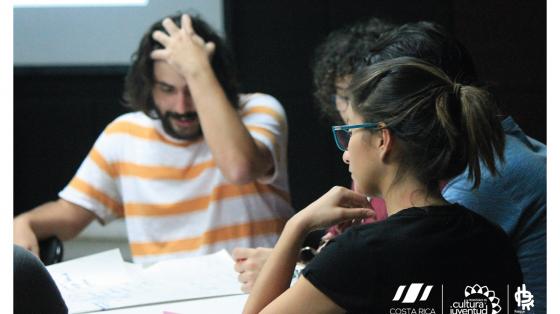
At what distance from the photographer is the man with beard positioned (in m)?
2.33

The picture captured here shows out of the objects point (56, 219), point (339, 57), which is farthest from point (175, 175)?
point (339, 57)

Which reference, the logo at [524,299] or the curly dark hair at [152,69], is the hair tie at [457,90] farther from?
the curly dark hair at [152,69]

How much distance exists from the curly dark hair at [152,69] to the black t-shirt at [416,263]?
4.18 feet

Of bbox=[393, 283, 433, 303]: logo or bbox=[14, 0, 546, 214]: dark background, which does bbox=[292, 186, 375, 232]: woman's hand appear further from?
bbox=[14, 0, 546, 214]: dark background

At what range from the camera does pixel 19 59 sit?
3.31 metres

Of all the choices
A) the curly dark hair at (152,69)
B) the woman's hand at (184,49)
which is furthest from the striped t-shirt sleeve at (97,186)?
the woman's hand at (184,49)

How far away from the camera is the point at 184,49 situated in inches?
90.1

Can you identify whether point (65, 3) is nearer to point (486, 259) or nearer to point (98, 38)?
point (98, 38)

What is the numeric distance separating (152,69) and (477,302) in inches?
54.6

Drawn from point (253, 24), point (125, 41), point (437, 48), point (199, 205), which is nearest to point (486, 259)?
point (437, 48)

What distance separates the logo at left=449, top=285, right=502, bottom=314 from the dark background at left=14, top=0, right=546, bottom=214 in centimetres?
166

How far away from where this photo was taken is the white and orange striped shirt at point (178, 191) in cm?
236

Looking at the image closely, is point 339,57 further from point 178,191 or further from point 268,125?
point 178,191

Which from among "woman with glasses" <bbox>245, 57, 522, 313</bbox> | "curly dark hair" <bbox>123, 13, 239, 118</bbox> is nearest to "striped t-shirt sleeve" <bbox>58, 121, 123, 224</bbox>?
"curly dark hair" <bbox>123, 13, 239, 118</bbox>
